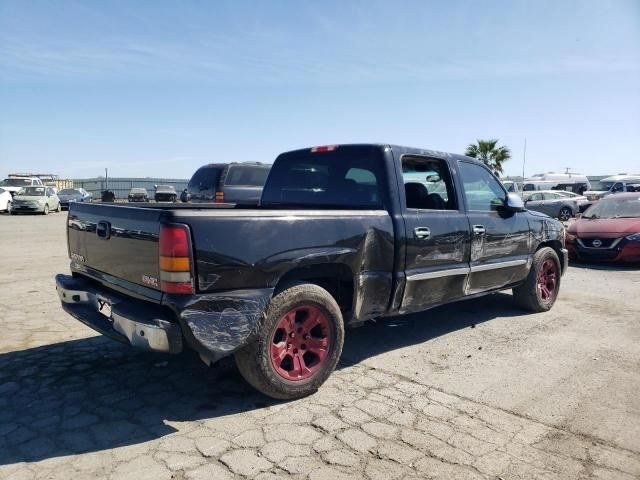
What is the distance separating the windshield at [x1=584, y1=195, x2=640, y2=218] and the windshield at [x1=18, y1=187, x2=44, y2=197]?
2460 centimetres

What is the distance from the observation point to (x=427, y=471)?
8.74ft

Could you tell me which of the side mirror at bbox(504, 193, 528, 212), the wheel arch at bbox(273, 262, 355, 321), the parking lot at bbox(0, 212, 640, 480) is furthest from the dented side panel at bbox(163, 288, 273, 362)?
the side mirror at bbox(504, 193, 528, 212)

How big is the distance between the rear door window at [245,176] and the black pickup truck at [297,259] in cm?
795

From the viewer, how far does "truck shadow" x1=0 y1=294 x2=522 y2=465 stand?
9.72 ft

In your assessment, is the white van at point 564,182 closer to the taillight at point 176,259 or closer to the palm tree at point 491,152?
the palm tree at point 491,152

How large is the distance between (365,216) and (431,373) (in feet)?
4.71

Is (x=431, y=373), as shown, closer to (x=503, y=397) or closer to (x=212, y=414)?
(x=503, y=397)

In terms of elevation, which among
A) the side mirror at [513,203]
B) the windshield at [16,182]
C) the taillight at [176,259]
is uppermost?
the windshield at [16,182]

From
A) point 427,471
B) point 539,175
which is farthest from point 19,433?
point 539,175

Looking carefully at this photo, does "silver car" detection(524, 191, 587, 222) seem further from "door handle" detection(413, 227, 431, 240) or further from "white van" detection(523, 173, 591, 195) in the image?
"door handle" detection(413, 227, 431, 240)

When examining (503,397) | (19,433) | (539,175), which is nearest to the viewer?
(19,433)

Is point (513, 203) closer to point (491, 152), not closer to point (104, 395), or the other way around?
point (104, 395)

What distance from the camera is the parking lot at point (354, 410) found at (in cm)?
272

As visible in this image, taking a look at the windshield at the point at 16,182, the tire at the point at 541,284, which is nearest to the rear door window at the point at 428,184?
the tire at the point at 541,284
